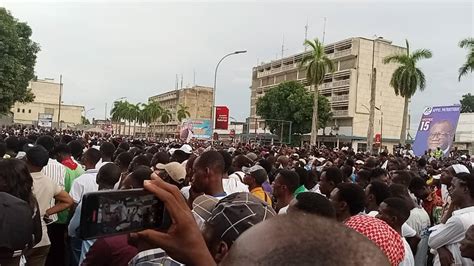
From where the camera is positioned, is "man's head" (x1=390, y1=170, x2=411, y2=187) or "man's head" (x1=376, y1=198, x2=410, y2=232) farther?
"man's head" (x1=390, y1=170, x2=411, y2=187)

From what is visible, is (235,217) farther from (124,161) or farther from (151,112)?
(151,112)

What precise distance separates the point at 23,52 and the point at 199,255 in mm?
34320

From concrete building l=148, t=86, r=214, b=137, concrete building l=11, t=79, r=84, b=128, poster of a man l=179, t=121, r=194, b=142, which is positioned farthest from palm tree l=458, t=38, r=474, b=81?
concrete building l=11, t=79, r=84, b=128

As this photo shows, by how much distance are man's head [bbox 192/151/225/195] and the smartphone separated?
201cm

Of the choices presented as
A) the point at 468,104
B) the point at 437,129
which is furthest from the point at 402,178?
the point at 468,104

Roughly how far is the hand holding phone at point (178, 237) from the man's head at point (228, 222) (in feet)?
0.81

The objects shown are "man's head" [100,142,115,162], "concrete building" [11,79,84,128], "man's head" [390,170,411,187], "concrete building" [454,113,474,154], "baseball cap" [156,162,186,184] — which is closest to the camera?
"baseball cap" [156,162,186,184]

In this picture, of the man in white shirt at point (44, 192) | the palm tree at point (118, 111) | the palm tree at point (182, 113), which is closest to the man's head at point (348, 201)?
the man in white shirt at point (44, 192)

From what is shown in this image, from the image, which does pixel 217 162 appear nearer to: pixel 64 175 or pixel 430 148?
pixel 64 175

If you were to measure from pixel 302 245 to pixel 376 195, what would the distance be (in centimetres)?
413

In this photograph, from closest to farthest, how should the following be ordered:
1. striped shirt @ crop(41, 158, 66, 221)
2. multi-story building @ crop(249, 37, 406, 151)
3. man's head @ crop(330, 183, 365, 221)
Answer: man's head @ crop(330, 183, 365, 221) → striped shirt @ crop(41, 158, 66, 221) → multi-story building @ crop(249, 37, 406, 151)

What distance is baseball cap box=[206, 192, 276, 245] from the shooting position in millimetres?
1892

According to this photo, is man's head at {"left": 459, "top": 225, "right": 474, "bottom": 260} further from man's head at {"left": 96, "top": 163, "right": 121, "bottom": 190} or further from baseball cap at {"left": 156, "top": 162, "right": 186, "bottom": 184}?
man's head at {"left": 96, "top": 163, "right": 121, "bottom": 190}

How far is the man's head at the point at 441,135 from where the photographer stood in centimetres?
1780
